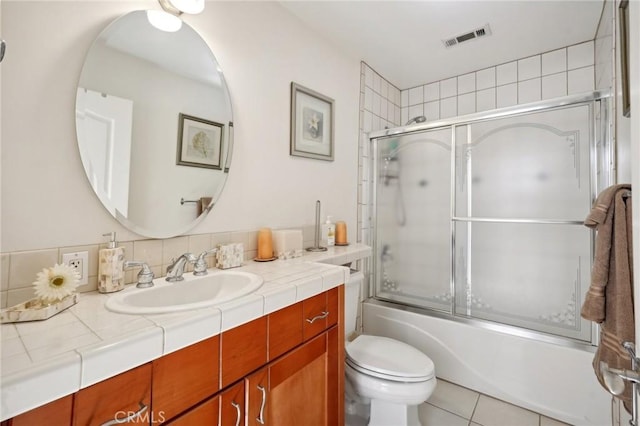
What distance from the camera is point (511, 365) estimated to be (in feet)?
5.68

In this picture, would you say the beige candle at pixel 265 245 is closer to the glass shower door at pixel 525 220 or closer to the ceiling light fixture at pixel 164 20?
the ceiling light fixture at pixel 164 20

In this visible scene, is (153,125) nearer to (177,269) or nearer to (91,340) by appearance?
(177,269)

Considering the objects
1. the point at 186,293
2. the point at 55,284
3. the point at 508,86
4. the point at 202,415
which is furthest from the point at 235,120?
the point at 508,86

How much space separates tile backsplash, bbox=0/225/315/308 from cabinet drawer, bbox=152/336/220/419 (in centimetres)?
50

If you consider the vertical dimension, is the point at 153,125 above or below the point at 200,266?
above

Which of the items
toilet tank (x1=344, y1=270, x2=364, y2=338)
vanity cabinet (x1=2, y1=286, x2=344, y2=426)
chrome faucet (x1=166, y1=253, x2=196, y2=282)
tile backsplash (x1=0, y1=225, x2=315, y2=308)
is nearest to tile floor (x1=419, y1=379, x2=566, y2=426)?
toilet tank (x1=344, y1=270, x2=364, y2=338)

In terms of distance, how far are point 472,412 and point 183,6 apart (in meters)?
2.51

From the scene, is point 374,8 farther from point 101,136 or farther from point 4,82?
point 4,82

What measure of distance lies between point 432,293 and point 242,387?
167 cm

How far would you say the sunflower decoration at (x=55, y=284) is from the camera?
73 centimetres

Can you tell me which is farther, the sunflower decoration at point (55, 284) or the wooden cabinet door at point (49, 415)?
the sunflower decoration at point (55, 284)

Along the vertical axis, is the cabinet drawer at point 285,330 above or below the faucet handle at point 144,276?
below

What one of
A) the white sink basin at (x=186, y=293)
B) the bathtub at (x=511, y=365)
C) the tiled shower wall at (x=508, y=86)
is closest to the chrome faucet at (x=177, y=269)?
the white sink basin at (x=186, y=293)

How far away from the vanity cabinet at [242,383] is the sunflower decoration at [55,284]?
0.34m
